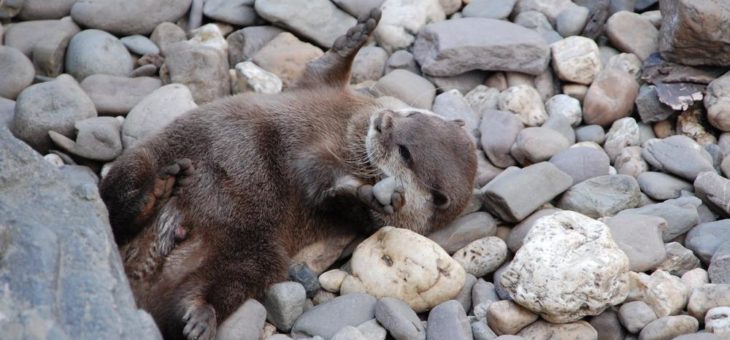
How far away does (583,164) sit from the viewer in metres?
4.98

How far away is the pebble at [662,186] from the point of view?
483cm

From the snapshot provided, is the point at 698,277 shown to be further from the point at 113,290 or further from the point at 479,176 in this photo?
the point at 113,290

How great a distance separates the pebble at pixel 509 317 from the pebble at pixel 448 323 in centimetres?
12

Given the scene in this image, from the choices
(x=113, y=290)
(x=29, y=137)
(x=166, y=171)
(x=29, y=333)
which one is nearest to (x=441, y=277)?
(x=166, y=171)

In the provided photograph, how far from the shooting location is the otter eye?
4.71 meters

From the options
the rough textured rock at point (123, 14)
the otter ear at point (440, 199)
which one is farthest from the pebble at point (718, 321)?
the rough textured rock at point (123, 14)

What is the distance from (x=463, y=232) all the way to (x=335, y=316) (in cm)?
89

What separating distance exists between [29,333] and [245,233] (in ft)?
5.68

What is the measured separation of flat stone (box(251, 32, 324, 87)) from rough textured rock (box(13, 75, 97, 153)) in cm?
110

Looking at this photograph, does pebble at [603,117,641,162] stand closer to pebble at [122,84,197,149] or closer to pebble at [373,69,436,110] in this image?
pebble at [373,69,436,110]

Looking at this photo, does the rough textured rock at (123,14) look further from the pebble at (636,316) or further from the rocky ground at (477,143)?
the pebble at (636,316)

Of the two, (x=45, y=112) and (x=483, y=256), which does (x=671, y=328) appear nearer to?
(x=483, y=256)

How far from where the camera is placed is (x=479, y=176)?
5164 millimetres

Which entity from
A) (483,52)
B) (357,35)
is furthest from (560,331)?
(483,52)
